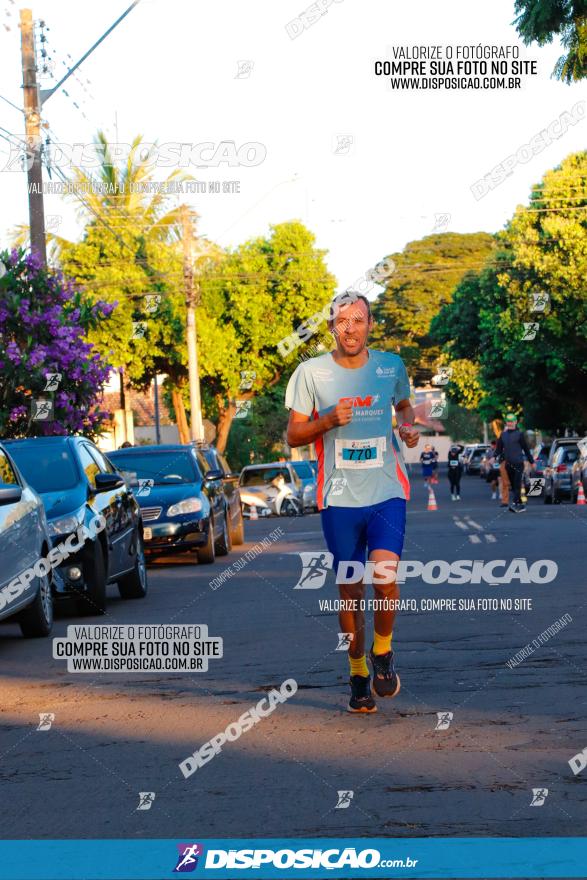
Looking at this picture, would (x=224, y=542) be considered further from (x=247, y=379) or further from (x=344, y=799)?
(x=247, y=379)

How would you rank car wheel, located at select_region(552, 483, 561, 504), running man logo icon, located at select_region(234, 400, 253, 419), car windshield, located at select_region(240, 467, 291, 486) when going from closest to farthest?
car wheel, located at select_region(552, 483, 561, 504)
car windshield, located at select_region(240, 467, 291, 486)
running man logo icon, located at select_region(234, 400, 253, 419)

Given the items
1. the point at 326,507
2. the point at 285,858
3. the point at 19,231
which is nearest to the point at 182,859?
the point at 285,858

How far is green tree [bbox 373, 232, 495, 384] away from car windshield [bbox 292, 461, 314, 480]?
4669 centimetres


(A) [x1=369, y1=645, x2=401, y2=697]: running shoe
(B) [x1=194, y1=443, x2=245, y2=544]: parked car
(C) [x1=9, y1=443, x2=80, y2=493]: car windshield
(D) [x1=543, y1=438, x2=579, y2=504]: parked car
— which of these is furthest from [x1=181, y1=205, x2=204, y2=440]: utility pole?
(A) [x1=369, y1=645, x2=401, y2=697]: running shoe

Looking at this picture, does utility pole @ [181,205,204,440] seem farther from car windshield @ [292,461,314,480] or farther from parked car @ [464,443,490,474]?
parked car @ [464,443,490,474]

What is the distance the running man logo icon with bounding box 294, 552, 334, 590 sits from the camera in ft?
51.2

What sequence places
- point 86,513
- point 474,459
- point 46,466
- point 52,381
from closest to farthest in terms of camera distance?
point 86,513
point 46,466
point 52,381
point 474,459

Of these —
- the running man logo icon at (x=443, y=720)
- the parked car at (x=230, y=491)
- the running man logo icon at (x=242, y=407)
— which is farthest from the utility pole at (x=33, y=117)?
the running man logo icon at (x=242, y=407)

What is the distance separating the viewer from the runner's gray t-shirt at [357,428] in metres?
7.77

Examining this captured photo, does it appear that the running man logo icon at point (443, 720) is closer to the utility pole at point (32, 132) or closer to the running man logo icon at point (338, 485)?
the running man logo icon at point (338, 485)

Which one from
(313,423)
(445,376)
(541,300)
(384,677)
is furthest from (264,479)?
(445,376)

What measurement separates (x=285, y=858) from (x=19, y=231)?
49.0 m

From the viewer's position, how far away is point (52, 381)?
22.9 m

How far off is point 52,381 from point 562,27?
29.1ft
